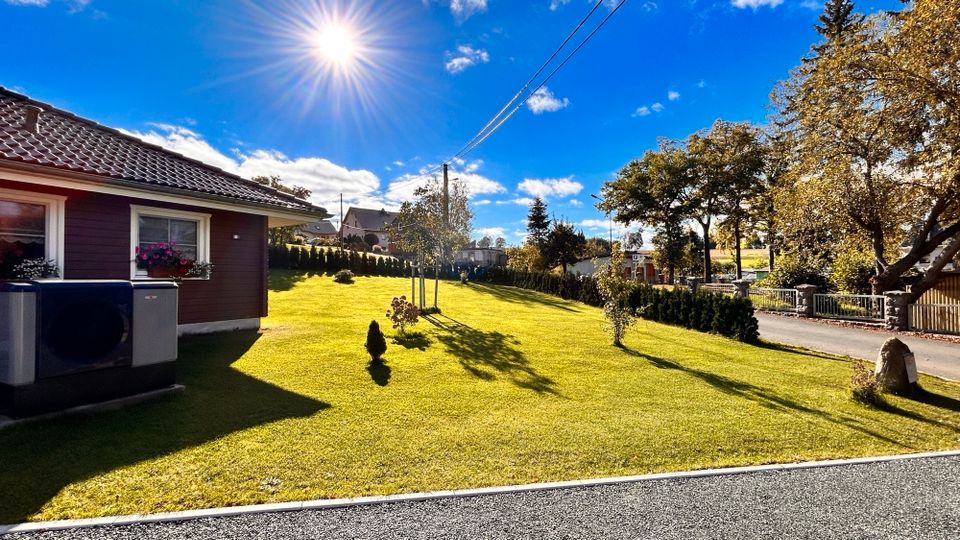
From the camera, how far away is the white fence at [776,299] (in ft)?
56.2

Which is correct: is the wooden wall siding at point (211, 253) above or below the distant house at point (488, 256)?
below

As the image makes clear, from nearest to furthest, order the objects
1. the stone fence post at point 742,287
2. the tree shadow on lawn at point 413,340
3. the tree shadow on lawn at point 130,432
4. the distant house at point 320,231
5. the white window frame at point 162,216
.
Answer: the tree shadow on lawn at point 130,432, the white window frame at point 162,216, the tree shadow on lawn at point 413,340, the stone fence post at point 742,287, the distant house at point 320,231

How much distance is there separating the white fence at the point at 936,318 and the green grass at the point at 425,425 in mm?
6960

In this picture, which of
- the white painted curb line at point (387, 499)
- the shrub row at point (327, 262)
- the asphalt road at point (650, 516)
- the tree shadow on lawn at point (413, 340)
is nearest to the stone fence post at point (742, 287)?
the tree shadow on lawn at point (413, 340)

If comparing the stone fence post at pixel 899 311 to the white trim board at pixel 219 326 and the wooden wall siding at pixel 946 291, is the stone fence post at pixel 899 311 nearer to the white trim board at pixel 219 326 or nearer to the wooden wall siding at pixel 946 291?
the wooden wall siding at pixel 946 291

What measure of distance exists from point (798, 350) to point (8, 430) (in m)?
14.0

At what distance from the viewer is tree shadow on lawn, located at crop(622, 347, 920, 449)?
4.72 metres

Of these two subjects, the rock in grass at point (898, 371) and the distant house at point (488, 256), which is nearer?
the rock in grass at point (898, 371)

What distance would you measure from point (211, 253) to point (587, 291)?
666 inches

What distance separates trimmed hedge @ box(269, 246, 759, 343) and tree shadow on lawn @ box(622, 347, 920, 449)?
257 cm

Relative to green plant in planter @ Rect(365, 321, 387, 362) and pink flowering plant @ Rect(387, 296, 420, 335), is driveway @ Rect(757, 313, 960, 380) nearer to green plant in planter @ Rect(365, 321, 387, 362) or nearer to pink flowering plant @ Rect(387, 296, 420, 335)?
pink flowering plant @ Rect(387, 296, 420, 335)

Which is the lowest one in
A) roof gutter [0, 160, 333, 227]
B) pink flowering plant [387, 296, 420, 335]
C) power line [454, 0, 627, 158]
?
pink flowering plant [387, 296, 420, 335]

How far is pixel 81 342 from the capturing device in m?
4.06

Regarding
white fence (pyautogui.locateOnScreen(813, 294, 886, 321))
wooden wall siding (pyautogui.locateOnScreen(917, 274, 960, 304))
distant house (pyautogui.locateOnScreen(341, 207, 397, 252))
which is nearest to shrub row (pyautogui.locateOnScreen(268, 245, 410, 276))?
white fence (pyautogui.locateOnScreen(813, 294, 886, 321))
